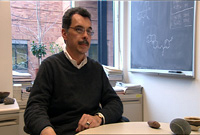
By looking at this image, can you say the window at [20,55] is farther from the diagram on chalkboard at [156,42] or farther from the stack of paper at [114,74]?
the diagram on chalkboard at [156,42]

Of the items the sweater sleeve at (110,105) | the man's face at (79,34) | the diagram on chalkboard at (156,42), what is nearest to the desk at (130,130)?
the sweater sleeve at (110,105)

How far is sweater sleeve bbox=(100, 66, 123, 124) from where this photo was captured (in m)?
1.39

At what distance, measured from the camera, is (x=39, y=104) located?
1.34 meters

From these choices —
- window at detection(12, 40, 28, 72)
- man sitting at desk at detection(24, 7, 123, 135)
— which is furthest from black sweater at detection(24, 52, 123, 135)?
window at detection(12, 40, 28, 72)

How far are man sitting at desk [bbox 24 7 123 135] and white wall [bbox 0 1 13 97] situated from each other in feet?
3.43

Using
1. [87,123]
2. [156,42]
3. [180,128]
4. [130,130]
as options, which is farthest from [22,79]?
[180,128]

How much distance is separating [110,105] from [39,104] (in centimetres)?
51

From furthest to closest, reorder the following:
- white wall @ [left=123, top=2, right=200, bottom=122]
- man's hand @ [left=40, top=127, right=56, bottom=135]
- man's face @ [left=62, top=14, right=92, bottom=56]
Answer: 1. white wall @ [left=123, top=2, right=200, bottom=122]
2. man's face @ [left=62, top=14, right=92, bottom=56]
3. man's hand @ [left=40, top=127, right=56, bottom=135]

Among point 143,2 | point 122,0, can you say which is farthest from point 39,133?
point 122,0

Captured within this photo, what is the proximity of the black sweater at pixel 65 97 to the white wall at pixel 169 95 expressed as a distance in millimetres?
866

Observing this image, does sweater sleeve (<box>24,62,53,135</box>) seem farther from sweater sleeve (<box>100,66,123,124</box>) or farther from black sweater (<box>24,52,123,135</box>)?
sweater sleeve (<box>100,66,123,124</box>)

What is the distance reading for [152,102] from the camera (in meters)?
2.61

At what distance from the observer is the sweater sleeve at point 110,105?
54.6 inches

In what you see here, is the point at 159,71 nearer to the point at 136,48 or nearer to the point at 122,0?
the point at 136,48
